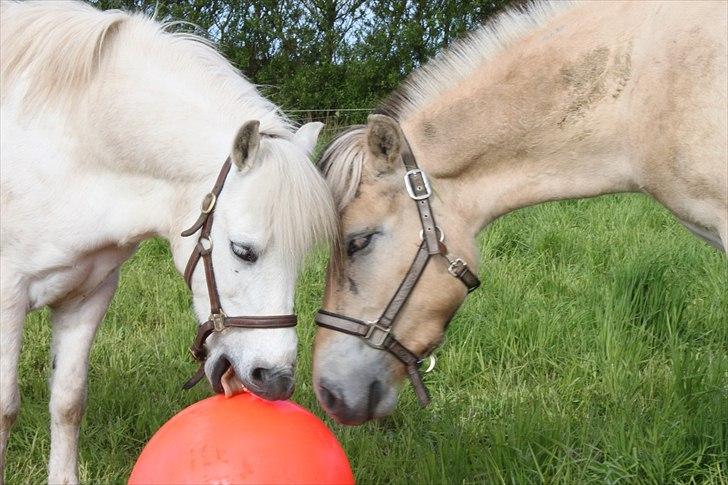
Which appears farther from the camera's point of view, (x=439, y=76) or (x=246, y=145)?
(x=439, y=76)

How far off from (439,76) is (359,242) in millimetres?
696

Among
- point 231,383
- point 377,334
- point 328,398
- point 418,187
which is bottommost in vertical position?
point 328,398

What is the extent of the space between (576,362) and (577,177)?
57.9 inches

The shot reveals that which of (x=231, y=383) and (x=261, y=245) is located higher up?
(x=261, y=245)

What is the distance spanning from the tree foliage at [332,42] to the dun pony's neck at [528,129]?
6.01 meters

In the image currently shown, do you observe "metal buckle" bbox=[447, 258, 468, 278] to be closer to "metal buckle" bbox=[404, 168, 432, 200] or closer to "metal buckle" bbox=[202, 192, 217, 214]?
"metal buckle" bbox=[404, 168, 432, 200]

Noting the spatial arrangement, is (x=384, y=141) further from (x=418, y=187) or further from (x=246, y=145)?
(x=246, y=145)

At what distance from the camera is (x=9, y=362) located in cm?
300

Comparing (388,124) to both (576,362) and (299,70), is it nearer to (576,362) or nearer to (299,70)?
(576,362)

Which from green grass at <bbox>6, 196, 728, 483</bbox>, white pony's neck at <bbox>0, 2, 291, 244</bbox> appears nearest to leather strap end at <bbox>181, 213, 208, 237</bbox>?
white pony's neck at <bbox>0, 2, 291, 244</bbox>

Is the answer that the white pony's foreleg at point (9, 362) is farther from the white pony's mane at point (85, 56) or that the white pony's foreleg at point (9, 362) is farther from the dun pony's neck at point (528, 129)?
the dun pony's neck at point (528, 129)

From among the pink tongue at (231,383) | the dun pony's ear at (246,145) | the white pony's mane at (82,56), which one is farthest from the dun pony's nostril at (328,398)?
the white pony's mane at (82,56)

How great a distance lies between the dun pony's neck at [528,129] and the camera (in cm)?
276

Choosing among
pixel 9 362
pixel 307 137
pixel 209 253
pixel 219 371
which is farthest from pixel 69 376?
pixel 307 137
